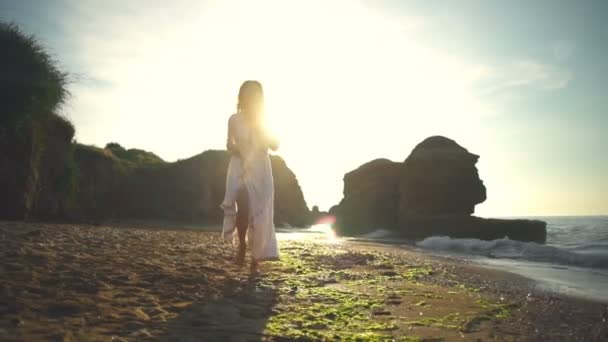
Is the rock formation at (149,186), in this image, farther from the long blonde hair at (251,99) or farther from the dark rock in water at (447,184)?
the dark rock in water at (447,184)

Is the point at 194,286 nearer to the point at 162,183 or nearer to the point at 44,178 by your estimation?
the point at 44,178

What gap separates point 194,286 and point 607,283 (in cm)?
714

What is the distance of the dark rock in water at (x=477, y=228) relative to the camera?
2733 cm

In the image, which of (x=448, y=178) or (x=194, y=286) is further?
(x=448, y=178)

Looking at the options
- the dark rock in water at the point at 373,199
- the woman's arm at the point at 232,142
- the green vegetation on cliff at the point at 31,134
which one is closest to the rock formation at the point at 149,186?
the green vegetation on cliff at the point at 31,134

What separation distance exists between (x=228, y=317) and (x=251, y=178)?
2818 mm

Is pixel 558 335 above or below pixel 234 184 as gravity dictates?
below

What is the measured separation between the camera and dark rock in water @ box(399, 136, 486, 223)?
3506cm

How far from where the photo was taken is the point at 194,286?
3898mm

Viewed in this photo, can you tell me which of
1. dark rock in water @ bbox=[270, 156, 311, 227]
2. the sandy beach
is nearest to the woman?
the sandy beach

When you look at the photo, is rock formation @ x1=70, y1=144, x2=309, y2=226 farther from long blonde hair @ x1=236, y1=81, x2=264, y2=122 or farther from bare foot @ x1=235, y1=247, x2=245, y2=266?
long blonde hair @ x1=236, y1=81, x2=264, y2=122

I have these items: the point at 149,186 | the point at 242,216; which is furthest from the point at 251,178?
the point at 149,186

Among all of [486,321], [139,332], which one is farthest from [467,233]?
[139,332]

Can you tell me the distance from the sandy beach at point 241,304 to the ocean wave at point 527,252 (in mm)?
6709
